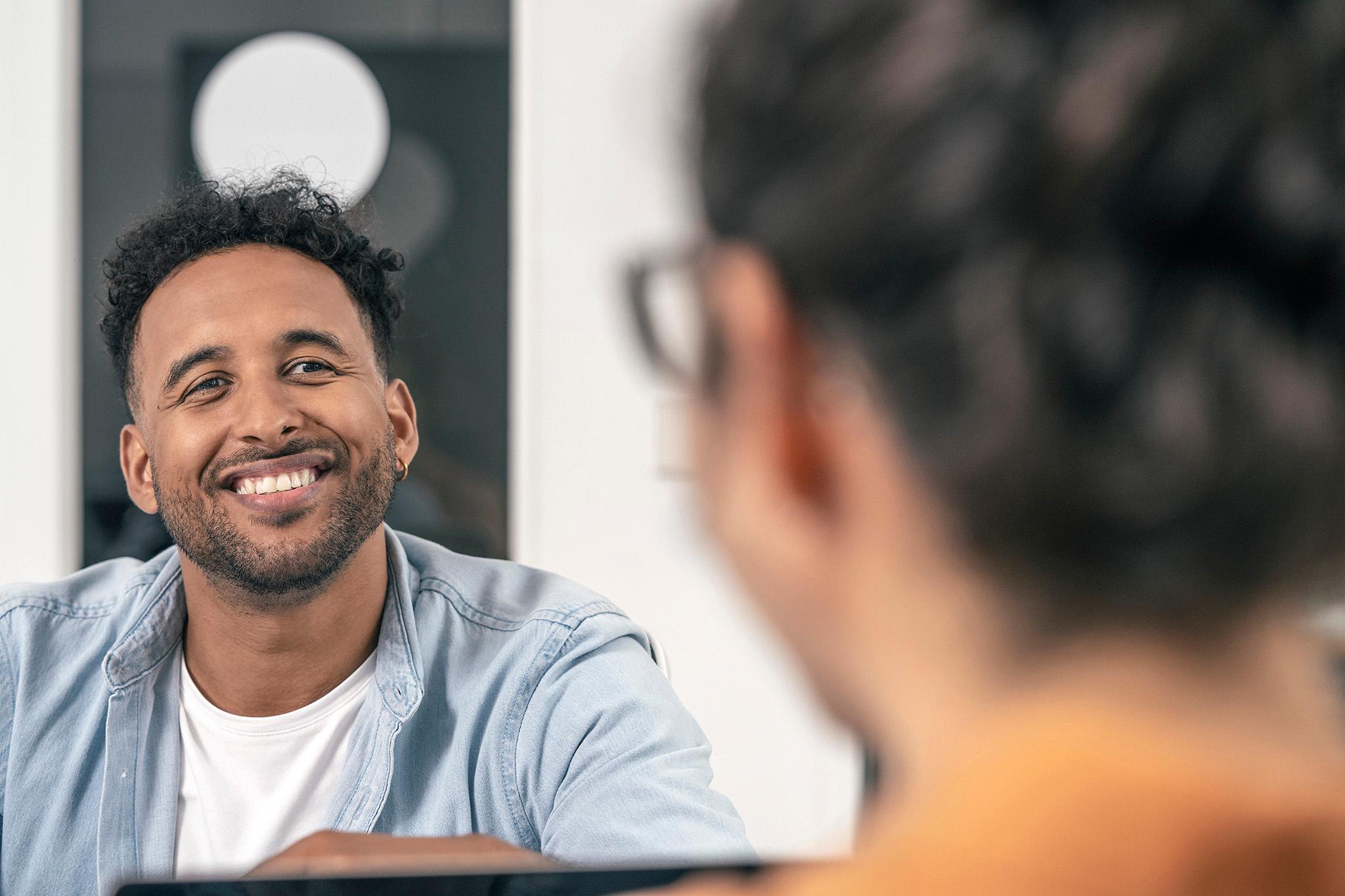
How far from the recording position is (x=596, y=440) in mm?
2482

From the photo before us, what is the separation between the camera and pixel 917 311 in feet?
1.19

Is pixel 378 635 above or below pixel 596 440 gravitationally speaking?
below

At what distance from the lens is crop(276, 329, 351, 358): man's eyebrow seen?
135cm

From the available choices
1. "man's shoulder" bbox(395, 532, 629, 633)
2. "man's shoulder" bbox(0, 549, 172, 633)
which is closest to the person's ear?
"man's shoulder" bbox(395, 532, 629, 633)

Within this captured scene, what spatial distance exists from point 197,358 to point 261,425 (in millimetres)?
110

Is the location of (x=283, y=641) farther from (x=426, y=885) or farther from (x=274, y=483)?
(x=426, y=885)

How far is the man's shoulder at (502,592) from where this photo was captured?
4.33 ft

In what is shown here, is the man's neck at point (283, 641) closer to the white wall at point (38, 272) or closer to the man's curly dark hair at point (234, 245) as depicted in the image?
the man's curly dark hair at point (234, 245)

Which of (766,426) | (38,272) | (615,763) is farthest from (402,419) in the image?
(38,272)

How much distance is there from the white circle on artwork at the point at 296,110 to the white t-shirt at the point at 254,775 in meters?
1.34

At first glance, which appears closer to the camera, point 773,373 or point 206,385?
point 773,373

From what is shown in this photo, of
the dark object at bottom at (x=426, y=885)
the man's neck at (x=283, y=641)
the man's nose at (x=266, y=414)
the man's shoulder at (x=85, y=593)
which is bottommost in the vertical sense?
the dark object at bottom at (x=426, y=885)

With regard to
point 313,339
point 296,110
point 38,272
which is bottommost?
point 313,339

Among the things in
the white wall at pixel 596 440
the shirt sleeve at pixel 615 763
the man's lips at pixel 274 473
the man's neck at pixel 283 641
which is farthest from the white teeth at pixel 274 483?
the white wall at pixel 596 440
